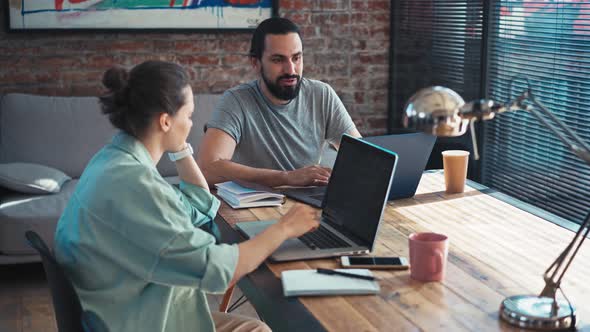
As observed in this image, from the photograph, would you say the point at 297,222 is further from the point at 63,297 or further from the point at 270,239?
the point at 63,297

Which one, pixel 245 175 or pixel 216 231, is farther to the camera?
pixel 245 175

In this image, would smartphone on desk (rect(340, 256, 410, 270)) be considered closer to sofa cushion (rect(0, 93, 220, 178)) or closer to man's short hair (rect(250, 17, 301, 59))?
man's short hair (rect(250, 17, 301, 59))

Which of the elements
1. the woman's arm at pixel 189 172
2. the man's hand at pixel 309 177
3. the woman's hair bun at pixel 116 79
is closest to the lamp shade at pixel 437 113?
the woman's hair bun at pixel 116 79

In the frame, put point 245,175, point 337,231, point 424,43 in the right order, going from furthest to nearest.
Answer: point 424,43 → point 245,175 → point 337,231

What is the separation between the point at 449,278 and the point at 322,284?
302 mm

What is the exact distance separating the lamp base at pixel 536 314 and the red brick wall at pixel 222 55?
338 cm

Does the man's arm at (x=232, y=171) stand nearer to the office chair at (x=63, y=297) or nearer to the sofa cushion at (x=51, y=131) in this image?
the office chair at (x=63, y=297)

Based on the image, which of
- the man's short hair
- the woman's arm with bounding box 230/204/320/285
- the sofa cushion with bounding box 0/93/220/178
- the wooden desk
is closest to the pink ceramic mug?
the wooden desk

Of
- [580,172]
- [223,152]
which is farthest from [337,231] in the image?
[580,172]

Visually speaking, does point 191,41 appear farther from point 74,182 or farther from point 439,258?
point 439,258

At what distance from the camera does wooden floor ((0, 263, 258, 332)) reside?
3.28 meters

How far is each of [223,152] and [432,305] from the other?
4.60 feet

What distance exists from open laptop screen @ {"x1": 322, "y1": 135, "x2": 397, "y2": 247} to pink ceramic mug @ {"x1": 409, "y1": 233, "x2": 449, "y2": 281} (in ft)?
0.54

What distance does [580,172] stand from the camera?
3.46 metres
